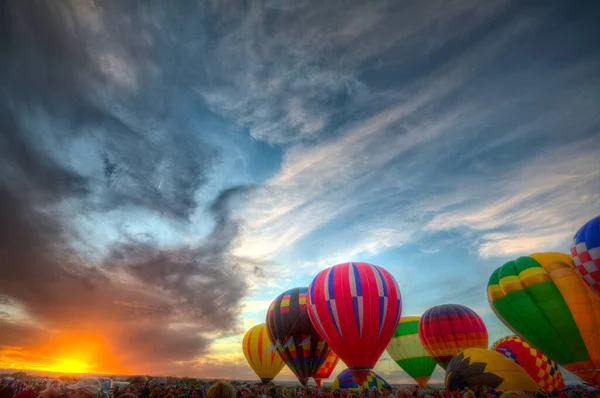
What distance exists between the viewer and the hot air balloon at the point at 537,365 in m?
20.2

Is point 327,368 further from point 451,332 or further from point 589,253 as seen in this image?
point 589,253

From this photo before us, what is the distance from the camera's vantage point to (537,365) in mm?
20859

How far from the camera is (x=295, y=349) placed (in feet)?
89.5

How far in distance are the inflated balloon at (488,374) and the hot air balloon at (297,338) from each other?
13357mm

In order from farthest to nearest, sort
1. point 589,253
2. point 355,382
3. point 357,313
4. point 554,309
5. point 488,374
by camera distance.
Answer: point 355,382, point 357,313, point 554,309, point 589,253, point 488,374

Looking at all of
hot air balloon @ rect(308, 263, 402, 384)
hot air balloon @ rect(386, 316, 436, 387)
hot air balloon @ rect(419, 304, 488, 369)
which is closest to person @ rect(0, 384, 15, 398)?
hot air balloon @ rect(308, 263, 402, 384)

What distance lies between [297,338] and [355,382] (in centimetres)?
571

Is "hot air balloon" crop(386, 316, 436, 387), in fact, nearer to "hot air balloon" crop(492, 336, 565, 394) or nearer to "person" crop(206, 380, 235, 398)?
"hot air balloon" crop(492, 336, 565, 394)

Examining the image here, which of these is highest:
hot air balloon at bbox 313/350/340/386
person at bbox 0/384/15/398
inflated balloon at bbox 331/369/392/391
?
hot air balloon at bbox 313/350/340/386

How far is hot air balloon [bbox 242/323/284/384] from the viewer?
122 feet

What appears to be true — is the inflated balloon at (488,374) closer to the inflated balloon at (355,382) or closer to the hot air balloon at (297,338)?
the inflated balloon at (355,382)

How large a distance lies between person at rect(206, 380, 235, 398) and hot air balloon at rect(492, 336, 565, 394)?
22519mm

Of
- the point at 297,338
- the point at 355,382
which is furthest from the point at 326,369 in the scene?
the point at 355,382

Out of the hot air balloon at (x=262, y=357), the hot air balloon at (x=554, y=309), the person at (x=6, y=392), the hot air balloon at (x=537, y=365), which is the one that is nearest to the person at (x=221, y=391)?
the person at (x=6, y=392)
